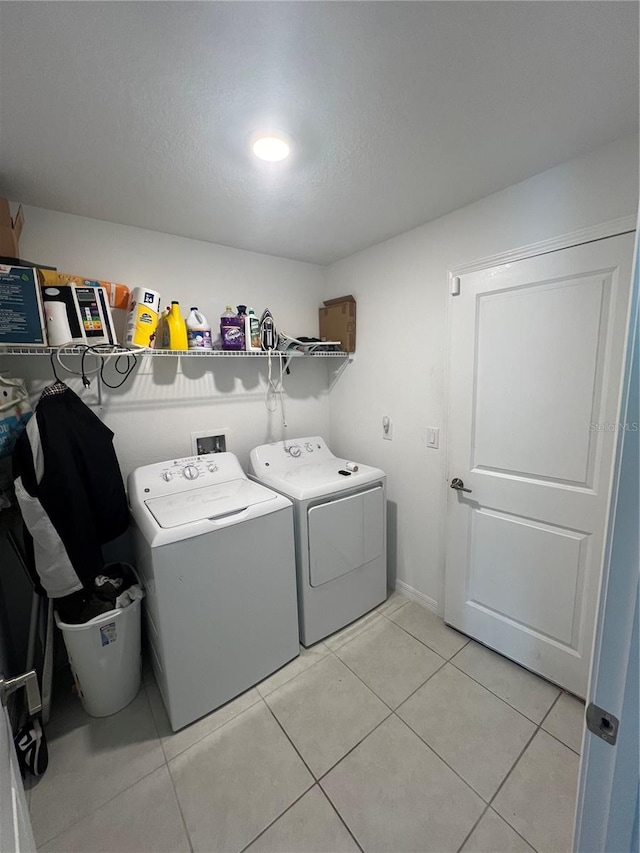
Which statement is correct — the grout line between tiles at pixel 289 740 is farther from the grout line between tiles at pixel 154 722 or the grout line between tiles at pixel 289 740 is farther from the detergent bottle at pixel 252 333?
the detergent bottle at pixel 252 333

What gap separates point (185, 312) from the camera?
208 centimetres

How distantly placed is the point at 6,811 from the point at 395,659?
1692mm

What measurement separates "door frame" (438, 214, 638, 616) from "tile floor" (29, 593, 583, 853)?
669mm

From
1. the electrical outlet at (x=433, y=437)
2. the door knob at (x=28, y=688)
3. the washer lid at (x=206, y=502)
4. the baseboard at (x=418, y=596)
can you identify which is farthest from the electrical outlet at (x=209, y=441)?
the baseboard at (x=418, y=596)

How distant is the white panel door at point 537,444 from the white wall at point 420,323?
0.45 ft

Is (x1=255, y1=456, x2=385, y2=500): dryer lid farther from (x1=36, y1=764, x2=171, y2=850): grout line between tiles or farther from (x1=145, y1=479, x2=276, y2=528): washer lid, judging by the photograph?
(x1=36, y1=764, x2=171, y2=850): grout line between tiles

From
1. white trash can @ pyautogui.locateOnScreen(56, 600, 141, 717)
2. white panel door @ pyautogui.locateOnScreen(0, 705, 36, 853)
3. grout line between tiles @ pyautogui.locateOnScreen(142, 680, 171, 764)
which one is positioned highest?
white panel door @ pyautogui.locateOnScreen(0, 705, 36, 853)

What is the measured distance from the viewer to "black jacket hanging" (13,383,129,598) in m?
1.42

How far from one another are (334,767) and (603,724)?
3.99 ft

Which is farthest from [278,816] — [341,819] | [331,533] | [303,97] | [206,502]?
[303,97]

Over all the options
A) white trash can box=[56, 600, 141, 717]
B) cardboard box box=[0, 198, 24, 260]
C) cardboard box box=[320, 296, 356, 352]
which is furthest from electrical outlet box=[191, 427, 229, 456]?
cardboard box box=[0, 198, 24, 260]

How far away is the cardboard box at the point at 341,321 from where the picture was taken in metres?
2.45

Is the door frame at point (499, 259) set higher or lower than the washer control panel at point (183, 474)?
higher

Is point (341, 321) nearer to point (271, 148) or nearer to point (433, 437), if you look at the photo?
point (433, 437)
